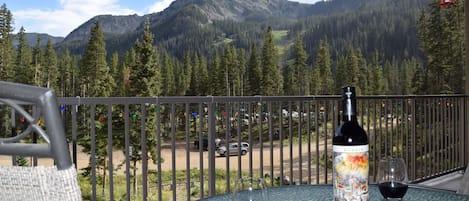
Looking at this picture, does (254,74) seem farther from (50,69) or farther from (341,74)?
(50,69)

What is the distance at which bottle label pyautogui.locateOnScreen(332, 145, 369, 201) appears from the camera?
822 mm

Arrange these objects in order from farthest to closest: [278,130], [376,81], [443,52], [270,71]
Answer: [270,71]
[376,81]
[443,52]
[278,130]

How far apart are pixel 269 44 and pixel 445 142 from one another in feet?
99.7

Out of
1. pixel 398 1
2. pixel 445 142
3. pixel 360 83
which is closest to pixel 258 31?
pixel 398 1

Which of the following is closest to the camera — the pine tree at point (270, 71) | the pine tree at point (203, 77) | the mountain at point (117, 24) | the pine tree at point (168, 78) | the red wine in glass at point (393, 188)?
the red wine in glass at point (393, 188)

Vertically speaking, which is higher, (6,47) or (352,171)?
(6,47)

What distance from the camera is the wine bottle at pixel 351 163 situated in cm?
82

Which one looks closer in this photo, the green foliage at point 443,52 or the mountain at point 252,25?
the green foliage at point 443,52

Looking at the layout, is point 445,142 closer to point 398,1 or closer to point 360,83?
point 360,83

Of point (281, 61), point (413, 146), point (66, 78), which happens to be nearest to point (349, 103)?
point (413, 146)

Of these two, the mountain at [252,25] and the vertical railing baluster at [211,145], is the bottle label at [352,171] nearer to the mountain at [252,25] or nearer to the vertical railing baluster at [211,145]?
the vertical railing baluster at [211,145]

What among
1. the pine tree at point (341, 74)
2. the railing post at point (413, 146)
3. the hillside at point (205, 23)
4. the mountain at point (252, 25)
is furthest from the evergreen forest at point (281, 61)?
the railing post at point (413, 146)

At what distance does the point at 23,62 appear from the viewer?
29.0 m

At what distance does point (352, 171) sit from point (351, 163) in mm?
15
